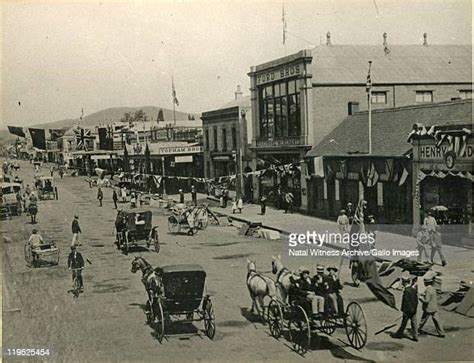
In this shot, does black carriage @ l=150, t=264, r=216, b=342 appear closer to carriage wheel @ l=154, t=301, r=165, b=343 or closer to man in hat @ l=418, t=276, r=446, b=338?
carriage wheel @ l=154, t=301, r=165, b=343

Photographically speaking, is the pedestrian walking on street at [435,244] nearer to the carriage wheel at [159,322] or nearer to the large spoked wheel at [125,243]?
the carriage wheel at [159,322]

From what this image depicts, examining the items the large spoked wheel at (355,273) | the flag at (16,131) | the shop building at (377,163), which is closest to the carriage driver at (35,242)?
the flag at (16,131)

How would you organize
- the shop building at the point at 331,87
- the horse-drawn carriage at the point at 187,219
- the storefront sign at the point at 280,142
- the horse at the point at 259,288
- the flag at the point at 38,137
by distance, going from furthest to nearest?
the storefront sign at the point at 280,142 < the shop building at the point at 331,87 < the horse-drawn carriage at the point at 187,219 < the flag at the point at 38,137 < the horse at the point at 259,288

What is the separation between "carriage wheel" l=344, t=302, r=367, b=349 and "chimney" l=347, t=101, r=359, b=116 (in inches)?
619

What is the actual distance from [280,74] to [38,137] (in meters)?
13.5

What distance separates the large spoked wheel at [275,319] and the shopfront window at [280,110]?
1487 centimetres

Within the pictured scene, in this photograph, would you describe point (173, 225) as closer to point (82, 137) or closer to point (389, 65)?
point (82, 137)

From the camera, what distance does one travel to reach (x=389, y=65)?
27078 millimetres

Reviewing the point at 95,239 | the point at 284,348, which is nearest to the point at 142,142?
the point at 95,239

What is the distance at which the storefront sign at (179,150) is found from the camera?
A: 25672 millimetres

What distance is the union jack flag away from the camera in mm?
16562

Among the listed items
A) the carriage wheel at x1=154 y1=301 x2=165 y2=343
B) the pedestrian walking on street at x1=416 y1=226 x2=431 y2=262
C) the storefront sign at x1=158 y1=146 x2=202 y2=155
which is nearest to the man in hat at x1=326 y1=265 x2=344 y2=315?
the carriage wheel at x1=154 y1=301 x2=165 y2=343

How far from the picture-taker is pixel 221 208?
87.4 feet

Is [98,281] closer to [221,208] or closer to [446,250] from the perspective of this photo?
[446,250]
